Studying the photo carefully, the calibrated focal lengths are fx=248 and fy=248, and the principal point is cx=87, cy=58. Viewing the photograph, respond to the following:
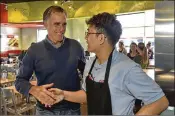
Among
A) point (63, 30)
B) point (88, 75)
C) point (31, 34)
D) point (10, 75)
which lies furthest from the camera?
point (31, 34)

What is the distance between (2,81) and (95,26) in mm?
3738

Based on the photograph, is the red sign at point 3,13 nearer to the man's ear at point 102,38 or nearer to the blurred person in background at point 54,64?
the blurred person in background at point 54,64

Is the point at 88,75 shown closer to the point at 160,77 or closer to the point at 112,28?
the point at 112,28

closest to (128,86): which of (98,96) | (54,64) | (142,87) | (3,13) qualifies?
(142,87)

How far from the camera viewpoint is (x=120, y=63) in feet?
4.32

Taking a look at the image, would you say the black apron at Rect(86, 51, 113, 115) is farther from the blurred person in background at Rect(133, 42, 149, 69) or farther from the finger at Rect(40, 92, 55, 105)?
the blurred person in background at Rect(133, 42, 149, 69)

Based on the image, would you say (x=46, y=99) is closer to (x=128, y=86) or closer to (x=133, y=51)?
(x=128, y=86)

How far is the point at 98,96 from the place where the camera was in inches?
54.7

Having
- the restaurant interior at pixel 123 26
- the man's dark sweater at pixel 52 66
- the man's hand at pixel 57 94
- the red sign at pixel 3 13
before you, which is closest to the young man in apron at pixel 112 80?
the man's hand at pixel 57 94

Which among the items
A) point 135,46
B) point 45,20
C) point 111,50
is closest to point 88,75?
point 111,50

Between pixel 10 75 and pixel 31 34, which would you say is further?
pixel 31 34

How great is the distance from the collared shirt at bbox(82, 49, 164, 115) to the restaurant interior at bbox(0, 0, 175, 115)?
3.02 ft

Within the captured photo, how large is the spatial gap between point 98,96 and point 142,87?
0.90 ft

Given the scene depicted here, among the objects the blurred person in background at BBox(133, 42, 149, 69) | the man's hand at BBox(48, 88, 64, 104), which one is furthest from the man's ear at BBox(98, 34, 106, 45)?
the blurred person in background at BBox(133, 42, 149, 69)
